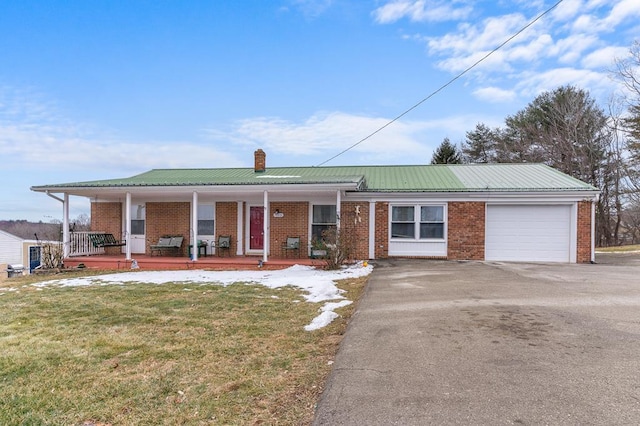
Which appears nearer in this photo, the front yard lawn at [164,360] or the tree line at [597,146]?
the front yard lawn at [164,360]

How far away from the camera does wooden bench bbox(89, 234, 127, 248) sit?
14.4 m

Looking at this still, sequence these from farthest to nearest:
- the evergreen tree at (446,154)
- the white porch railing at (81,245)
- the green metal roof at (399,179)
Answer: the evergreen tree at (446,154)
the white porch railing at (81,245)
the green metal roof at (399,179)

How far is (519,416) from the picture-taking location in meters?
2.62

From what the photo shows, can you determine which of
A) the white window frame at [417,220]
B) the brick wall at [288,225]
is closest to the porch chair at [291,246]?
the brick wall at [288,225]

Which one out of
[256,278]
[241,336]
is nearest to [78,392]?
[241,336]

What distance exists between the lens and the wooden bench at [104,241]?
14352 millimetres

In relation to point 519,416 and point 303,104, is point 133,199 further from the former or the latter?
point 519,416

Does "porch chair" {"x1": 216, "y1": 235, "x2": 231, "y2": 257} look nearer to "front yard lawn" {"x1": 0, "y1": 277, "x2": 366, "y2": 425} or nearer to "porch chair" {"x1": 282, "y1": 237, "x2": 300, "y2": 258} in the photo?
"porch chair" {"x1": 282, "y1": 237, "x2": 300, "y2": 258}

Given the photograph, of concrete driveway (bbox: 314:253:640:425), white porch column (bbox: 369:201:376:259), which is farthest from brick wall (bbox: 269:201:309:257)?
concrete driveway (bbox: 314:253:640:425)

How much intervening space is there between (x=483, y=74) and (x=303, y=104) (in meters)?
8.57

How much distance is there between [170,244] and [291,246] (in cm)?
474

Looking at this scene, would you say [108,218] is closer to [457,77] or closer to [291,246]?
[291,246]

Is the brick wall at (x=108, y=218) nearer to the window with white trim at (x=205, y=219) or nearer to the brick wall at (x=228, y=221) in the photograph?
the window with white trim at (x=205, y=219)

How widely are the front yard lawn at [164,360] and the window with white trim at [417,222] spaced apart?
21.0ft
